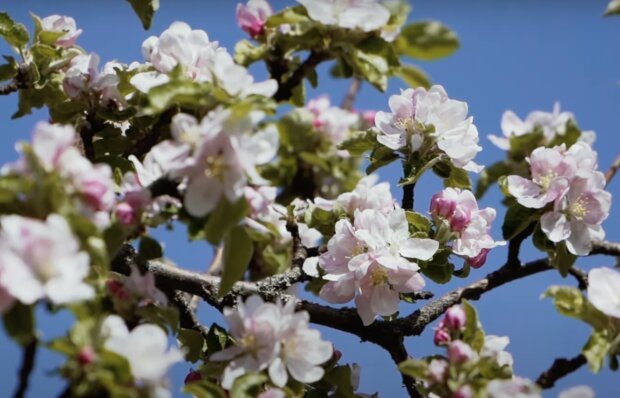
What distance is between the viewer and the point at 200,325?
1.83 meters

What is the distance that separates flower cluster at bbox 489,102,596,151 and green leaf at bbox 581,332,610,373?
1.06m

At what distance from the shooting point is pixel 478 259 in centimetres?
184

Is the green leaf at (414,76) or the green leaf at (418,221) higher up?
the green leaf at (414,76)

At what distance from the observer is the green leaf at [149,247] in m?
1.36

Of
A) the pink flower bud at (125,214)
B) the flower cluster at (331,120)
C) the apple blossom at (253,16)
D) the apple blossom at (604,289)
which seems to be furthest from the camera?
the flower cluster at (331,120)

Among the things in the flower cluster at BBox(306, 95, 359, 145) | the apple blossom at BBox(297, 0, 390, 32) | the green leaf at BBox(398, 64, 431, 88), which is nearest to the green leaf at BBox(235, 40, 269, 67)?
the apple blossom at BBox(297, 0, 390, 32)

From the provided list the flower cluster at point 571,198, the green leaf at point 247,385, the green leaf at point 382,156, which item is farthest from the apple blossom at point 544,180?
the green leaf at point 247,385

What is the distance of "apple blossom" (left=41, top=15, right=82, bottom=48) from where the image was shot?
194cm

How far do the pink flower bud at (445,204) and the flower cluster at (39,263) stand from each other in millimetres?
953

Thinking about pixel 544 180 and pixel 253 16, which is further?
pixel 544 180

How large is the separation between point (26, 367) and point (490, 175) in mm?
1688

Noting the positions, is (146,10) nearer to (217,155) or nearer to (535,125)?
(217,155)

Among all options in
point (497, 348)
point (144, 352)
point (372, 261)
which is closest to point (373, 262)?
point (372, 261)

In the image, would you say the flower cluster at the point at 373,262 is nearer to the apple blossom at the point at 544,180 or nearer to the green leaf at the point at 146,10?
the apple blossom at the point at 544,180
